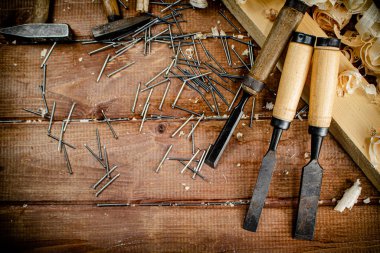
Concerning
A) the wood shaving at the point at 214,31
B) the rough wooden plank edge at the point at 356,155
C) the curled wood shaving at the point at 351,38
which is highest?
the curled wood shaving at the point at 351,38

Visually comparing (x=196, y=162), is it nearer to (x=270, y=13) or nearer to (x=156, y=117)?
(x=156, y=117)

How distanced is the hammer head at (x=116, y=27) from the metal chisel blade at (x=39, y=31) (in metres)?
0.14

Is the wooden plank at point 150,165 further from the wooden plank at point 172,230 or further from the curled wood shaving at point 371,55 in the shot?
the curled wood shaving at point 371,55

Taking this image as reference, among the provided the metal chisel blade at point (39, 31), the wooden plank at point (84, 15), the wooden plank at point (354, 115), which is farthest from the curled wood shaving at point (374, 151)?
the metal chisel blade at point (39, 31)

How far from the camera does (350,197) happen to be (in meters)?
1.44

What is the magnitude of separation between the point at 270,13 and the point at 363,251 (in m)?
1.18

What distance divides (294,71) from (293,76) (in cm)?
2

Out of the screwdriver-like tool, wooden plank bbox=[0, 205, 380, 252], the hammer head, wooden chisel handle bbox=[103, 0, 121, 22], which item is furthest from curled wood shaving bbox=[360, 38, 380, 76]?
wooden chisel handle bbox=[103, 0, 121, 22]

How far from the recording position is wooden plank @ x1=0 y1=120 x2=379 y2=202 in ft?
4.88

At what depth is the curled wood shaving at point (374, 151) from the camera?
134cm

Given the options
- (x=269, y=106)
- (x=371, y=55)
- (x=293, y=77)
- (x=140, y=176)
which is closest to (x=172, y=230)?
(x=140, y=176)

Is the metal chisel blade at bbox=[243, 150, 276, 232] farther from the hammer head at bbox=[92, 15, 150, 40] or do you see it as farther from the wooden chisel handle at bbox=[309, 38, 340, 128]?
the hammer head at bbox=[92, 15, 150, 40]

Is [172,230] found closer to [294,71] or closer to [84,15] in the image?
[294,71]

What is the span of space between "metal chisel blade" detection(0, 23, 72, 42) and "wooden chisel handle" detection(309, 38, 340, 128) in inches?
44.4
